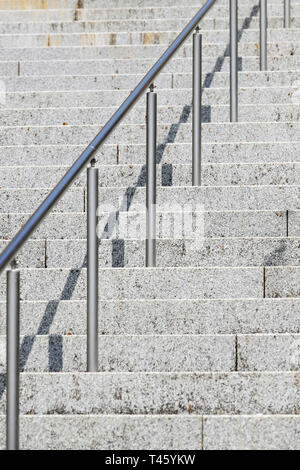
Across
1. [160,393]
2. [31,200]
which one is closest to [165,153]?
[31,200]

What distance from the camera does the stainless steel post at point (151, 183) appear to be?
4.92 meters

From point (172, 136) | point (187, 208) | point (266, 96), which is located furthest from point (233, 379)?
point (266, 96)

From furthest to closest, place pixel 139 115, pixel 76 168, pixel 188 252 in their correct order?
pixel 139 115 → pixel 188 252 → pixel 76 168

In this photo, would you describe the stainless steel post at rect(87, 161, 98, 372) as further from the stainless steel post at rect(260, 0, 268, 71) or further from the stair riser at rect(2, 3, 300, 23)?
the stair riser at rect(2, 3, 300, 23)

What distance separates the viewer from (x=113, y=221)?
17.5 ft

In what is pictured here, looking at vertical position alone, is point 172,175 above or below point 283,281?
above

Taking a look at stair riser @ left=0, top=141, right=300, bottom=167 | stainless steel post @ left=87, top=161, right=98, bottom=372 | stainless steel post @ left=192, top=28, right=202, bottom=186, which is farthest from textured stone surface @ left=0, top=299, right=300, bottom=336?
stair riser @ left=0, top=141, right=300, bottom=167

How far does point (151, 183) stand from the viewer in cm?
505

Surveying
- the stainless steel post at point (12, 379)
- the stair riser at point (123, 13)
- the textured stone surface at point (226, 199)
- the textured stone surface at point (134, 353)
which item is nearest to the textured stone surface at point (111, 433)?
the stainless steel post at point (12, 379)

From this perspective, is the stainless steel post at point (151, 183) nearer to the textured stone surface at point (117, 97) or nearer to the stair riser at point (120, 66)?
the textured stone surface at point (117, 97)

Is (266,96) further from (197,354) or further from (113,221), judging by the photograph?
(197,354)

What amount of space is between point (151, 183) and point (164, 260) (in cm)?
37

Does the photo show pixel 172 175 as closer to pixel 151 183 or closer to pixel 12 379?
pixel 151 183

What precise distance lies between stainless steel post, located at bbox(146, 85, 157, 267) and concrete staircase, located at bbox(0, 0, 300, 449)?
14 centimetres
